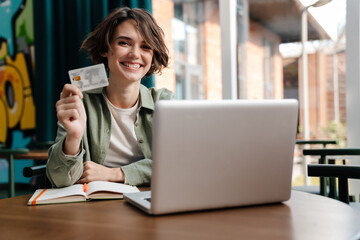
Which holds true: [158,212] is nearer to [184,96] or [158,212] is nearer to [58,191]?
[58,191]

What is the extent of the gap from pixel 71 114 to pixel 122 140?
39 cm

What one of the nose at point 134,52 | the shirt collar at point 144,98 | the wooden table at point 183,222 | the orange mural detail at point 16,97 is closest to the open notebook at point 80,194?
the wooden table at point 183,222

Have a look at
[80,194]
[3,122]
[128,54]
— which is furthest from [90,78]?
[3,122]

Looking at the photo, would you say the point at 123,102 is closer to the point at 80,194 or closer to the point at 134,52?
the point at 134,52

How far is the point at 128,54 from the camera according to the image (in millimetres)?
1425

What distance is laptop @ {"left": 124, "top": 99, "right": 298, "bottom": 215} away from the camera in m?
0.71

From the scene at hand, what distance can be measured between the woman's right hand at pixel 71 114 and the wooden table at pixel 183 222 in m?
0.21

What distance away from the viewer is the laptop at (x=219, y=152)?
709 mm

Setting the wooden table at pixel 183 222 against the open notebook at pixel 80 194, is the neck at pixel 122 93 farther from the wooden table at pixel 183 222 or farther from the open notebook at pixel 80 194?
the wooden table at pixel 183 222

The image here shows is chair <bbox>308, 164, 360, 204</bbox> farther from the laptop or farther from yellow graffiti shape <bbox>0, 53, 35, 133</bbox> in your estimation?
yellow graffiti shape <bbox>0, 53, 35, 133</bbox>

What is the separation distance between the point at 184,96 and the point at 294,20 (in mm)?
2078

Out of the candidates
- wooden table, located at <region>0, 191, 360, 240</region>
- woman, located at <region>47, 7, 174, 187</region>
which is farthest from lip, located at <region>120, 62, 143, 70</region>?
wooden table, located at <region>0, 191, 360, 240</region>

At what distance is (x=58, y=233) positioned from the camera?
667 mm

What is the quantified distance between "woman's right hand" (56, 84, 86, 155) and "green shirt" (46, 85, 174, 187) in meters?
0.04
